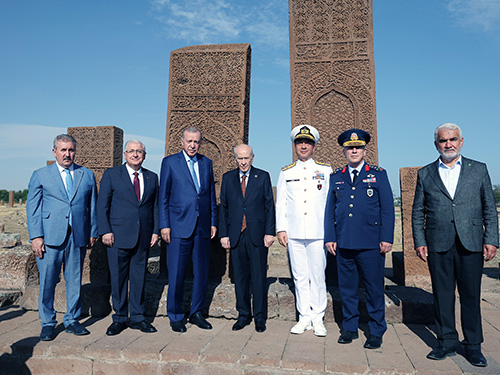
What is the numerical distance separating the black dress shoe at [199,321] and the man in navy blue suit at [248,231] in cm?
27

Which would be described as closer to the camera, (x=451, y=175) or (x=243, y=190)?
(x=451, y=175)

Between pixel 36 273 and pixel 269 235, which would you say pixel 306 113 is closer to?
pixel 269 235

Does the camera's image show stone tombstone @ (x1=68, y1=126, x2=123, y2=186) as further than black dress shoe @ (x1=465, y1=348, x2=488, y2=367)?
Yes

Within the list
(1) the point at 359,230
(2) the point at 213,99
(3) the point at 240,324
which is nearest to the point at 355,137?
(1) the point at 359,230

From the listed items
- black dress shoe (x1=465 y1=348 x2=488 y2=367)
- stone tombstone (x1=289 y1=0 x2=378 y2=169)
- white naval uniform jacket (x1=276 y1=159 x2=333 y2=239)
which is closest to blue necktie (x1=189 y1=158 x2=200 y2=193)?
white naval uniform jacket (x1=276 y1=159 x2=333 y2=239)

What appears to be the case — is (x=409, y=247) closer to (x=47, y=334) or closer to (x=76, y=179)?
(x=76, y=179)

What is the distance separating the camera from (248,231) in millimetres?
3639

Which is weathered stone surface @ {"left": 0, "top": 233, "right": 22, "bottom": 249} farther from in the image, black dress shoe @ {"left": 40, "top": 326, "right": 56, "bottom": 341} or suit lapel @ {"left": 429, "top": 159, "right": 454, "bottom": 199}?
suit lapel @ {"left": 429, "top": 159, "right": 454, "bottom": 199}

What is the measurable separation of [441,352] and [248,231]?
1.85 m

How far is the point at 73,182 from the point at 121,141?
4.13m

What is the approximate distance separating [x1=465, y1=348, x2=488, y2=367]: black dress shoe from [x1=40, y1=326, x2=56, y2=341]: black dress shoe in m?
3.43

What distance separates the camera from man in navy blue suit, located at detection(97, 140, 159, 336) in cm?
361

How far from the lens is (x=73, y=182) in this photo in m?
3.61

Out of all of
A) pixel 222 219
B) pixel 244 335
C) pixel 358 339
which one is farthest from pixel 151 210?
pixel 358 339
